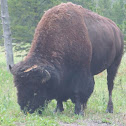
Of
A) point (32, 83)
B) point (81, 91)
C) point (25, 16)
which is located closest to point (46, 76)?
point (32, 83)

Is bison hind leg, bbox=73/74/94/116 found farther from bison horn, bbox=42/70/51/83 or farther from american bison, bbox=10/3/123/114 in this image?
bison horn, bbox=42/70/51/83

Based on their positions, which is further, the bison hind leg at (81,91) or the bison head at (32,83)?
the bison hind leg at (81,91)

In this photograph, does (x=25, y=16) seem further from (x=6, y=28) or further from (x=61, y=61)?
(x=61, y=61)

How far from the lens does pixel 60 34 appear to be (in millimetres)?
6211

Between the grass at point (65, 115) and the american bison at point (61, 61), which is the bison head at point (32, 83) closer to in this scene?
the american bison at point (61, 61)

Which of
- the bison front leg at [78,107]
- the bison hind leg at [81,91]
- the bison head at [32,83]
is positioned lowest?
the bison front leg at [78,107]

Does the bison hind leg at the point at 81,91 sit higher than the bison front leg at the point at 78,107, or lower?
higher

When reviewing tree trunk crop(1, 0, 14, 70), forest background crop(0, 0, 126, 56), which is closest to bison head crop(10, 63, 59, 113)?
tree trunk crop(1, 0, 14, 70)

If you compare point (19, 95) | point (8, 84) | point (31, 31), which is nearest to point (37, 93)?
point (19, 95)

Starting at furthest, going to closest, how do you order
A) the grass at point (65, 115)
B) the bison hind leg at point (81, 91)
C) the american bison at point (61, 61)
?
the bison hind leg at point (81, 91) → the american bison at point (61, 61) → the grass at point (65, 115)

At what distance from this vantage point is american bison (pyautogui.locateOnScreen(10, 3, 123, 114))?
5.59m

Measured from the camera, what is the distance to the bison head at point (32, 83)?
18.0 feet

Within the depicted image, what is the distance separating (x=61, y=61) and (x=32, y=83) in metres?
0.87

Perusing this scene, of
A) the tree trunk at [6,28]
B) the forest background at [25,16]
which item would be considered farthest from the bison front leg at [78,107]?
the forest background at [25,16]
